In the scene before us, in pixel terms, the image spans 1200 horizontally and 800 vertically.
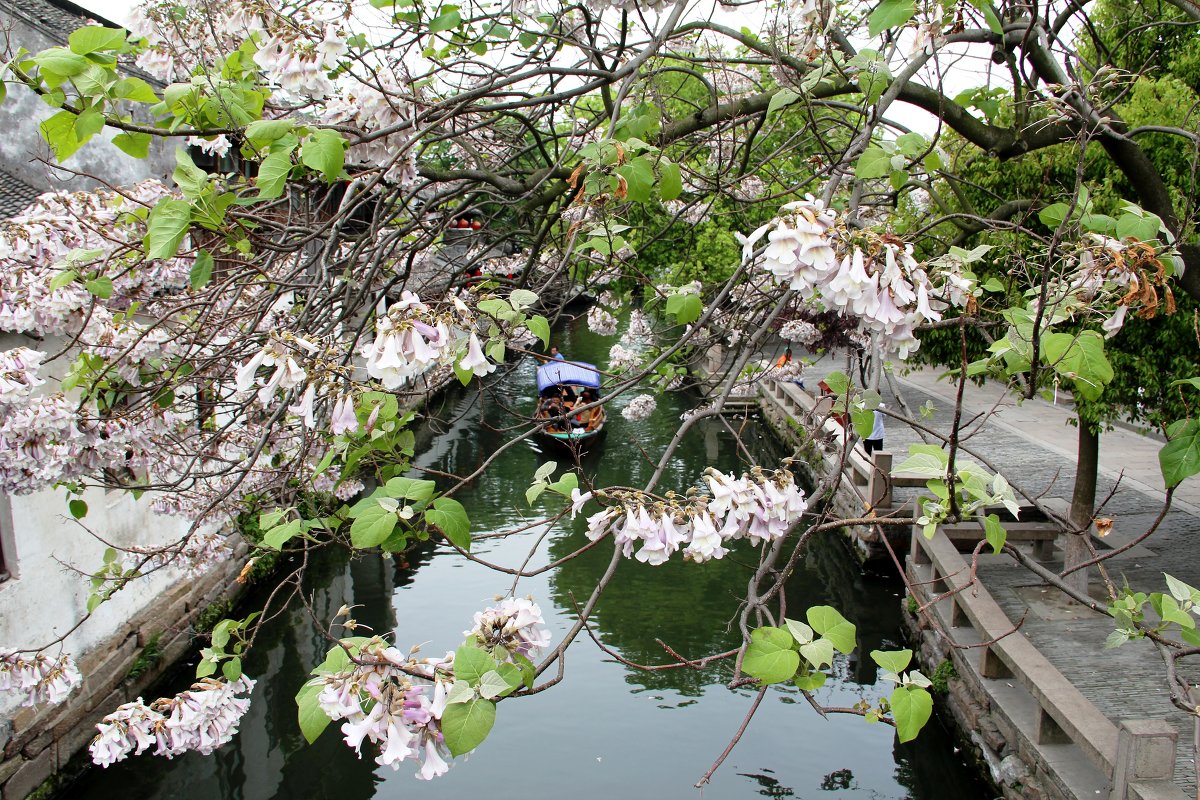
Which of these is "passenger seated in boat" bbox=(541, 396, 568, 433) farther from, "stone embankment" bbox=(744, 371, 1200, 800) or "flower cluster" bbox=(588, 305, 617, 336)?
"flower cluster" bbox=(588, 305, 617, 336)

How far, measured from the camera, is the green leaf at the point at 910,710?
205 cm

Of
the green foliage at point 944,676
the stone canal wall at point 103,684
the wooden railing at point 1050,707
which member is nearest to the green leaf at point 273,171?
the wooden railing at point 1050,707

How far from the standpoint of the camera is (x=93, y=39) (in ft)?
7.61

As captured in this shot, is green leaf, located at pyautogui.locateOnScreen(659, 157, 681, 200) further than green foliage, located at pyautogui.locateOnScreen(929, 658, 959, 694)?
No

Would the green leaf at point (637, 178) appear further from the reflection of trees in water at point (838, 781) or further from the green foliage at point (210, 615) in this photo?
the green foliage at point (210, 615)

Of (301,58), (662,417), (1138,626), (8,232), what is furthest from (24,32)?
(662,417)

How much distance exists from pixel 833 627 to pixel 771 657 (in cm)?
22

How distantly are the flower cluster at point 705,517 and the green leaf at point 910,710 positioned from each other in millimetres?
490

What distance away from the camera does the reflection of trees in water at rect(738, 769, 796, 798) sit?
26.0ft

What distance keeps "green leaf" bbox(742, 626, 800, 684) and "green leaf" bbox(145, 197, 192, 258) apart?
1805mm

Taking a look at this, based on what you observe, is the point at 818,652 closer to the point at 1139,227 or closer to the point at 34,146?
the point at 1139,227

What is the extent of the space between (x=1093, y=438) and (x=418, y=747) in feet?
26.3

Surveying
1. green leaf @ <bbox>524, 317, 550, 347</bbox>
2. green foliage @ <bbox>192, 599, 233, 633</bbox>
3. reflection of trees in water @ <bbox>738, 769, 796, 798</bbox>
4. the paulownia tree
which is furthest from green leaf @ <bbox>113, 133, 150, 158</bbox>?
green foliage @ <bbox>192, 599, 233, 633</bbox>

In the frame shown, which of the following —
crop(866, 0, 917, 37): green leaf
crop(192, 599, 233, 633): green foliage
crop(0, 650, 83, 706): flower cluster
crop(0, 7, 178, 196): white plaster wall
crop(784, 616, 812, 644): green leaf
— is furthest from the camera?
crop(192, 599, 233, 633): green foliage
